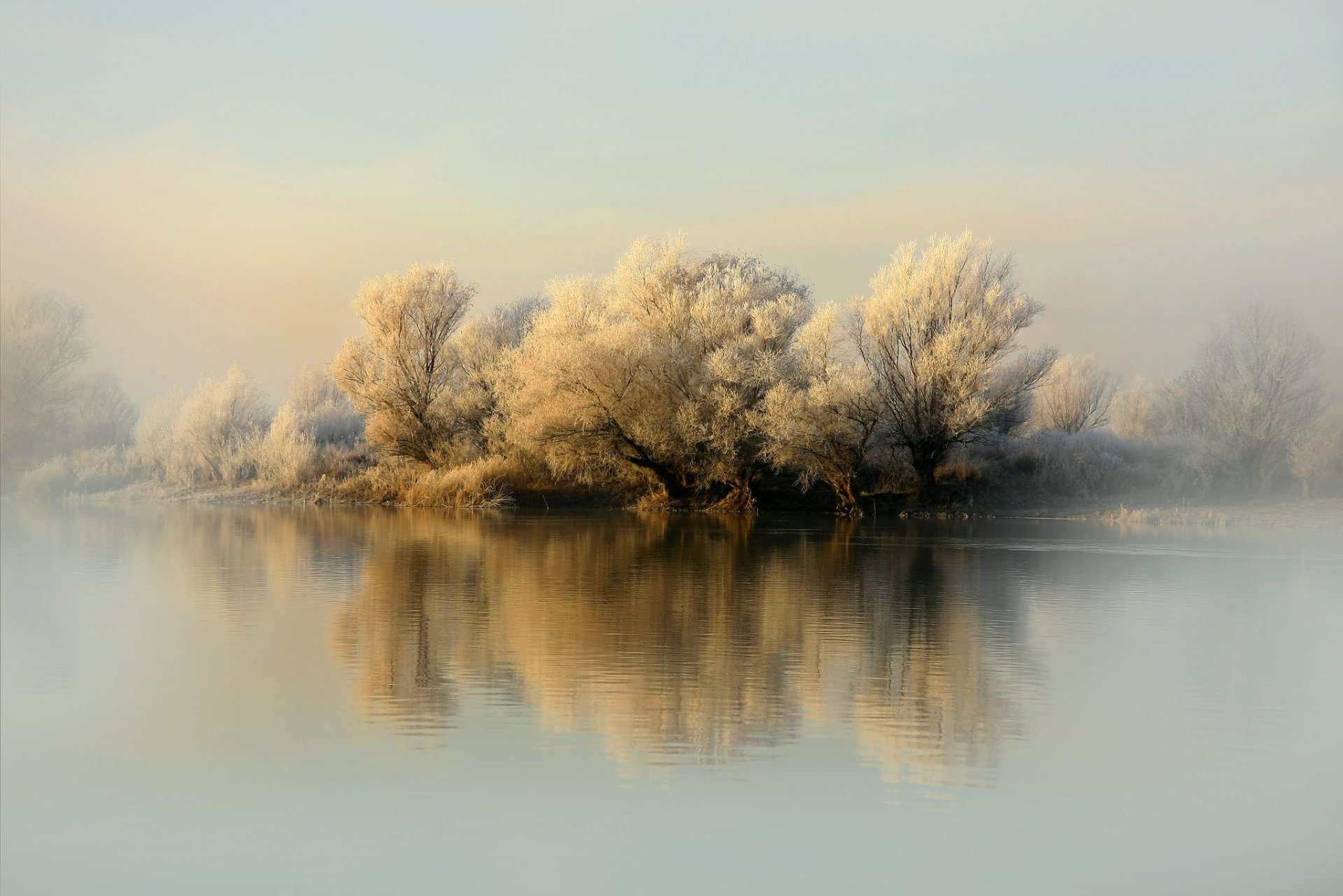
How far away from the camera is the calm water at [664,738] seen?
5.30m

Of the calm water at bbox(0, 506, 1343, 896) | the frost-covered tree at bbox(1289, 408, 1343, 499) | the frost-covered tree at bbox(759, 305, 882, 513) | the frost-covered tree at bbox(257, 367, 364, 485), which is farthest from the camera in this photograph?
the frost-covered tree at bbox(257, 367, 364, 485)

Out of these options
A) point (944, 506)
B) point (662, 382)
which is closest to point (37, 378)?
point (662, 382)

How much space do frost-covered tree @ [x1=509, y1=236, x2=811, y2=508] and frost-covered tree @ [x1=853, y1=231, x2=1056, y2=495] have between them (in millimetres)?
2818

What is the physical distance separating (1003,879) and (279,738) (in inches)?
157

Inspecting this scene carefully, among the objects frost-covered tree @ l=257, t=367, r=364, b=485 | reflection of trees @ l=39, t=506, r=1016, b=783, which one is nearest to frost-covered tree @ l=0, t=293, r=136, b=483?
frost-covered tree @ l=257, t=367, r=364, b=485

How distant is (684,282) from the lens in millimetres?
36938

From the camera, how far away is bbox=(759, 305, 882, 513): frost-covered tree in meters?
31.2

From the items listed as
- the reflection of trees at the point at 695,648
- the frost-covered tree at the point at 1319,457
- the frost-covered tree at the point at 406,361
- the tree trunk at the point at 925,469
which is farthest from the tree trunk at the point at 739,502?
the reflection of trees at the point at 695,648

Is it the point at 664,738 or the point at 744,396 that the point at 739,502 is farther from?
the point at 664,738

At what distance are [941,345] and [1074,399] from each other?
2205 cm

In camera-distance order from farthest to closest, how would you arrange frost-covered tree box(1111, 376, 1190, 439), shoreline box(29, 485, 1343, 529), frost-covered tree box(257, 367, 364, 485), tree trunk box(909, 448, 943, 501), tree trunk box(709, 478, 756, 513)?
1. frost-covered tree box(1111, 376, 1190, 439)
2. frost-covered tree box(257, 367, 364, 485)
3. tree trunk box(709, 478, 756, 513)
4. tree trunk box(909, 448, 943, 501)
5. shoreline box(29, 485, 1343, 529)

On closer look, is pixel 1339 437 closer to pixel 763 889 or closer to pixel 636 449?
pixel 636 449

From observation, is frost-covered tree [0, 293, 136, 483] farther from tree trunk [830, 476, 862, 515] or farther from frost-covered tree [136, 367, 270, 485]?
tree trunk [830, 476, 862, 515]

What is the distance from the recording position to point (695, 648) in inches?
396
